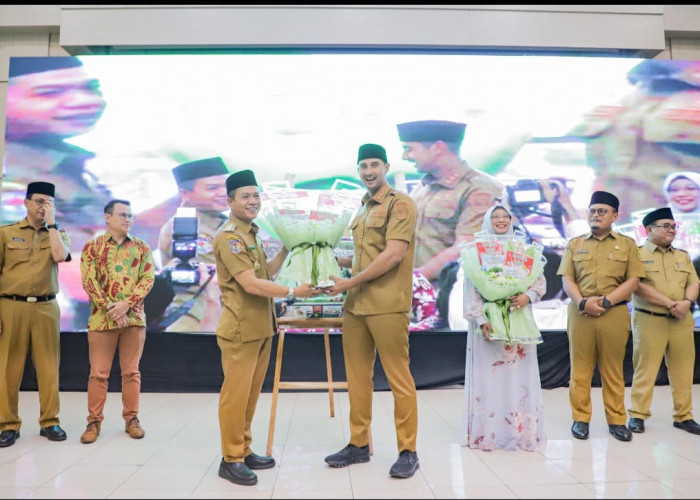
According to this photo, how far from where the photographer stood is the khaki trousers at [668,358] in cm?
360

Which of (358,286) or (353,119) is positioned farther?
(353,119)

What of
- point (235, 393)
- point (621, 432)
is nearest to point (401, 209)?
point (235, 393)

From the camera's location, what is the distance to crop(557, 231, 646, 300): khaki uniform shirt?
3381 millimetres

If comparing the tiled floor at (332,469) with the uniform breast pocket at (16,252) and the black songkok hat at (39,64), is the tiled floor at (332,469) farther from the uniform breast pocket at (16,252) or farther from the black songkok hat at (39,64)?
the black songkok hat at (39,64)

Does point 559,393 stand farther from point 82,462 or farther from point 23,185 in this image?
point 23,185

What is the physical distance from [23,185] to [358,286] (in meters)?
4.35

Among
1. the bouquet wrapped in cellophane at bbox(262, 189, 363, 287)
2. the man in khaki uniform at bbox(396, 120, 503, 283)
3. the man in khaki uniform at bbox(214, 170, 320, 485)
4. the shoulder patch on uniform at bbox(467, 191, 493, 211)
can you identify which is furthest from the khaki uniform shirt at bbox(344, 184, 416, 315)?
the shoulder patch on uniform at bbox(467, 191, 493, 211)

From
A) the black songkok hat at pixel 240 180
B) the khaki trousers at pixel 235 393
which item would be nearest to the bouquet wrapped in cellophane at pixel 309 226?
the black songkok hat at pixel 240 180

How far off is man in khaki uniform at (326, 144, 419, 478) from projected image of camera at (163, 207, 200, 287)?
2805mm

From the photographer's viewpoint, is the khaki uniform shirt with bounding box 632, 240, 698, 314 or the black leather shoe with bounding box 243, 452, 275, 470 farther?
the khaki uniform shirt with bounding box 632, 240, 698, 314

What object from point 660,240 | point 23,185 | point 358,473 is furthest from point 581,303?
point 23,185

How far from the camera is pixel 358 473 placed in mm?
2656

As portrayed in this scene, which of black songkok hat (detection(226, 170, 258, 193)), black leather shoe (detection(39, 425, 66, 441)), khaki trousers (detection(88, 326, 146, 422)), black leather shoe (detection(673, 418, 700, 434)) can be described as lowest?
black leather shoe (detection(39, 425, 66, 441))

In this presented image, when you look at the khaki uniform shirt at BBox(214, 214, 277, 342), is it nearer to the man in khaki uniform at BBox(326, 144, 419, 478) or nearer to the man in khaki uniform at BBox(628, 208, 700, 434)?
the man in khaki uniform at BBox(326, 144, 419, 478)
